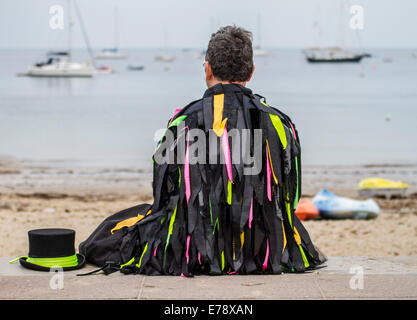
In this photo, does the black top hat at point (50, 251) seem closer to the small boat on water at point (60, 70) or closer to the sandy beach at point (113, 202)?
the sandy beach at point (113, 202)

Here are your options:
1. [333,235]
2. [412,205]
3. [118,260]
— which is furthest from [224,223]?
[412,205]

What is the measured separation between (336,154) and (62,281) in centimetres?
1603

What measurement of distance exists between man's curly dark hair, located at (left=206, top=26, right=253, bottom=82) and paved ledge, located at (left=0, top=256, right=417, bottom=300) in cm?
112

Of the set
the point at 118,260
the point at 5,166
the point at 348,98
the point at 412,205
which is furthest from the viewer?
the point at 348,98

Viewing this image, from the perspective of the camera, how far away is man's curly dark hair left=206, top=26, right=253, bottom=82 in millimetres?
3889

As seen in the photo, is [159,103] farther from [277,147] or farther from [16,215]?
[277,147]

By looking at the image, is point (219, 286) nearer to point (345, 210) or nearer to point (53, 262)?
point (53, 262)

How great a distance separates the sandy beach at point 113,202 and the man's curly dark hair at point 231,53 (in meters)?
4.17

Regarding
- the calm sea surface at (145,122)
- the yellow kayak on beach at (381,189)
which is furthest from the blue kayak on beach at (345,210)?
the calm sea surface at (145,122)

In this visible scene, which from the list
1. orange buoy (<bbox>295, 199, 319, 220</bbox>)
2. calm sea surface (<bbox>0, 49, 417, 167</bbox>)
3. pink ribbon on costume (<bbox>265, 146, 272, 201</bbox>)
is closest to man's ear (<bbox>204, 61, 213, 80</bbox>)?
pink ribbon on costume (<bbox>265, 146, 272, 201</bbox>)

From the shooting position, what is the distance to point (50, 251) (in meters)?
4.08

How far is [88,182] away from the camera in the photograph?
1402 centimetres

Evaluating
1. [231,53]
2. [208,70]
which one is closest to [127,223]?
[208,70]

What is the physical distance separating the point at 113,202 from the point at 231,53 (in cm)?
795
